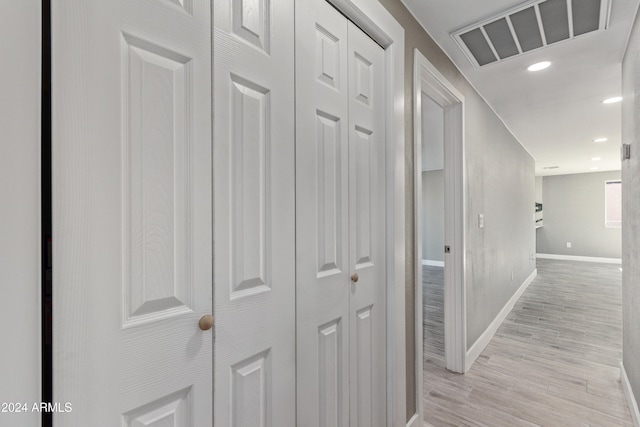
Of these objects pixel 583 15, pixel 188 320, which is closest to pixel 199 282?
pixel 188 320

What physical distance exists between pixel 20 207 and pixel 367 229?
3.67 ft

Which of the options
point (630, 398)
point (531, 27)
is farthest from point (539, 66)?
A: point (630, 398)

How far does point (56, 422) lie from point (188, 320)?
264 millimetres

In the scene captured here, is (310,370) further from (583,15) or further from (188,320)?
(583,15)

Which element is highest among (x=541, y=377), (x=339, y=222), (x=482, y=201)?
(x=482, y=201)

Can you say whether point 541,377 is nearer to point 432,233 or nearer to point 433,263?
point 433,263

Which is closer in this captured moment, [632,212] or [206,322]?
[206,322]

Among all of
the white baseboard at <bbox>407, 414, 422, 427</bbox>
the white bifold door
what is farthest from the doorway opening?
the white baseboard at <bbox>407, 414, 422, 427</bbox>

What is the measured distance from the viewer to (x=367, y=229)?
1345mm

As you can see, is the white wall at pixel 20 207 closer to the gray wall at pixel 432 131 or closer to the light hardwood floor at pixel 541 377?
the light hardwood floor at pixel 541 377

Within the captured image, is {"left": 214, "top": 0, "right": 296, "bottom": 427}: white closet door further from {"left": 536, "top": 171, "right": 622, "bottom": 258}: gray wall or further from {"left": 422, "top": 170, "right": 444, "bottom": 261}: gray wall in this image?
{"left": 536, "top": 171, "right": 622, "bottom": 258}: gray wall

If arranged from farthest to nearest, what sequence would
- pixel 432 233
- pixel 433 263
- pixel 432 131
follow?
pixel 432 233 → pixel 433 263 → pixel 432 131

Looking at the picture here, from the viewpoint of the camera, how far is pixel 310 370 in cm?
104

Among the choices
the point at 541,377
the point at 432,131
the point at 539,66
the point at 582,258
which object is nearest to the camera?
the point at 539,66
